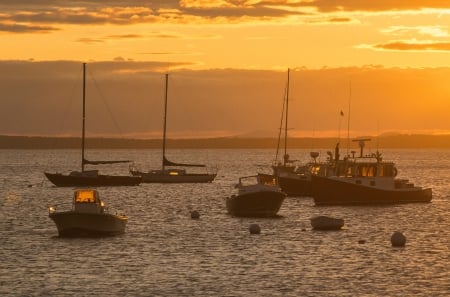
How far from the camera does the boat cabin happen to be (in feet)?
252

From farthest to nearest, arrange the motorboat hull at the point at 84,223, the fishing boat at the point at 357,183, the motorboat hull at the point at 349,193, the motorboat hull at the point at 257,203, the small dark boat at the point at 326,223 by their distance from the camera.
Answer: the motorboat hull at the point at 349,193 → the fishing boat at the point at 357,183 → the motorboat hull at the point at 257,203 → the small dark boat at the point at 326,223 → the motorboat hull at the point at 84,223

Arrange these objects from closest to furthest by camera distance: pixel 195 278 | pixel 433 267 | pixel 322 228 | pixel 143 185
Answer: pixel 195 278, pixel 433 267, pixel 322 228, pixel 143 185

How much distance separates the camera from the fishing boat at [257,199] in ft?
320

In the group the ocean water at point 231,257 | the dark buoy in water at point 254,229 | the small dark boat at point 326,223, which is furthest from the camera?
the small dark boat at point 326,223

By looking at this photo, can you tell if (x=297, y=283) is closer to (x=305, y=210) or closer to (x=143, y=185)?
(x=305, y=210)

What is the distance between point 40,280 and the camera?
61.5 meters

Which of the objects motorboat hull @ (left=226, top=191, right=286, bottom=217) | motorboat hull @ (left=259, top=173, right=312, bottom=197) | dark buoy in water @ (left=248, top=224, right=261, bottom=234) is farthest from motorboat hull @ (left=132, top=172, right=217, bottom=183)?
dark buoy in water @ (left=248, top=224, right=261, bottom=234)

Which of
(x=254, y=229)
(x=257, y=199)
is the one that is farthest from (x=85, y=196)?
(x=257, y=199)

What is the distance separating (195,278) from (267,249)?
52.1 feet

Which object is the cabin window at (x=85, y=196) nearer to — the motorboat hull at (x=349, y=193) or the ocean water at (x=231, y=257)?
the ocean water at (x=231, y=257)

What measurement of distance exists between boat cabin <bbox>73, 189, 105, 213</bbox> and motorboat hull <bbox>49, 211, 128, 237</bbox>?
1.46 ft

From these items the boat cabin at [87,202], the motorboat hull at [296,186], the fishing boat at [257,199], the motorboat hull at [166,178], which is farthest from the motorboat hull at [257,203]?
the motorboat hull at [166,178]

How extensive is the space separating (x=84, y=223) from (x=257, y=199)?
24.3 metres

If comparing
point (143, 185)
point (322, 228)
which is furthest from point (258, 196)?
point (143, 185)
